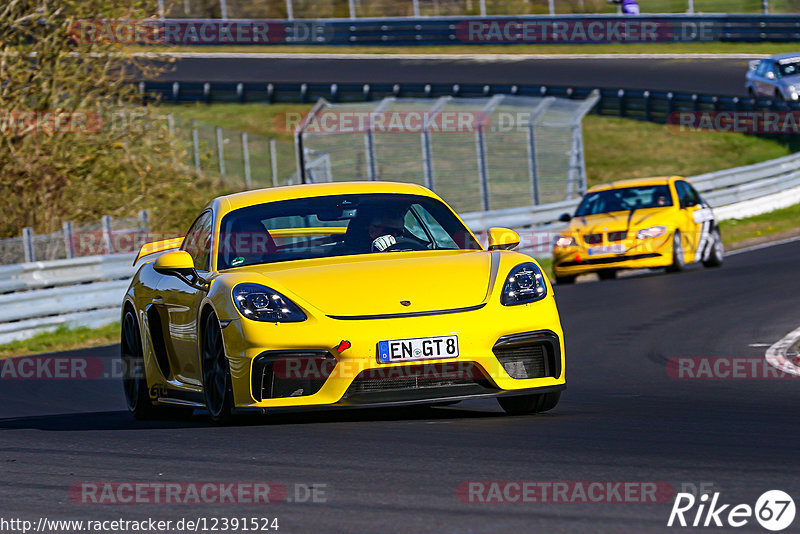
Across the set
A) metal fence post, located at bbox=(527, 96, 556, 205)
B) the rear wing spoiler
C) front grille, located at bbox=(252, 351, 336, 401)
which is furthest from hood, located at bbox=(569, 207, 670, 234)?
front grille, located at bbox=(252, 351, 336, 401)

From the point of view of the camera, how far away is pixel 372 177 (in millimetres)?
24250

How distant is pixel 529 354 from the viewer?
7.42 meters

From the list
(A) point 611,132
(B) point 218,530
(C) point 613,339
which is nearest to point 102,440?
(B) point 218,530

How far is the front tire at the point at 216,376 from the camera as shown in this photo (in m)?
7.41

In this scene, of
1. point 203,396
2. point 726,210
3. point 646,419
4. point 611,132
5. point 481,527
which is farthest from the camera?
point 611,132

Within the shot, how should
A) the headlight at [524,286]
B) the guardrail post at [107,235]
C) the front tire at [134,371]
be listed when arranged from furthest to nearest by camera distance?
the guardrail post at [107,235] → the front tire at [134,371] → the headlight at [524,286]

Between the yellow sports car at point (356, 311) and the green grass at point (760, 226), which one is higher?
the yellow sports car at point (356, 311)

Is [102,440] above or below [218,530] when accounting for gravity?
below

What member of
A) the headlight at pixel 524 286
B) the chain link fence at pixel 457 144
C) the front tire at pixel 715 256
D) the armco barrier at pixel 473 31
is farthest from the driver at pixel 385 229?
the armco barrier at pixel 473 31

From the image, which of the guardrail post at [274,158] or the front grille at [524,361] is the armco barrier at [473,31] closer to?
the guardrail post at [274,158]

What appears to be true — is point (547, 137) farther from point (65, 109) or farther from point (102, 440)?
point (102, 440)

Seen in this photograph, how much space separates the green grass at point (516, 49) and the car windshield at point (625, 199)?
28.2 metres

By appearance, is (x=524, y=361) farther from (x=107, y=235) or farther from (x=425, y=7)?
(x=425, y=7)

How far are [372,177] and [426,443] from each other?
1786cm
